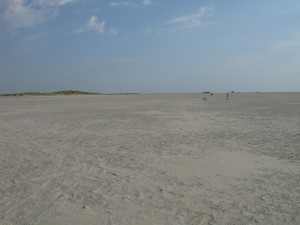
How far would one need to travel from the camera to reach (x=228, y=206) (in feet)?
18.6

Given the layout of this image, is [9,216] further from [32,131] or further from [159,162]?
[32,131]

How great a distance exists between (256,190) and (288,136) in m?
7.05

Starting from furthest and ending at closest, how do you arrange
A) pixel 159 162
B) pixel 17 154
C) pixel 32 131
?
pixel 32 131
pixel 17 154
pixel 159 162

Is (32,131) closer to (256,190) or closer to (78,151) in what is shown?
(78,151)

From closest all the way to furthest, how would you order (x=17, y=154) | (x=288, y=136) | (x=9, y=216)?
(x=9, y=216), (x=17, y=154), (x=288, y=136)

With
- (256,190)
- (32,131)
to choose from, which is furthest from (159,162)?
(32,131)

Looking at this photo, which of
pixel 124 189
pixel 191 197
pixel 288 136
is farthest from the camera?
pixel 288 136

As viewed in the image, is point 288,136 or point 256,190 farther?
point 288,136

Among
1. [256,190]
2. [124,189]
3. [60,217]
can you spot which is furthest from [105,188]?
[256,190]

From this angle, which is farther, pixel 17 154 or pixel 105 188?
pixel 17 154

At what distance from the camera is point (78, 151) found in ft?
33.8

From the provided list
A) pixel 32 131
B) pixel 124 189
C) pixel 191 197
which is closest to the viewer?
pixel 191 197

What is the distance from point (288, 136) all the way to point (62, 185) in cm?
900

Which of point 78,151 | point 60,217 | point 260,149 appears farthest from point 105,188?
point 260,149
